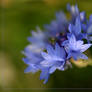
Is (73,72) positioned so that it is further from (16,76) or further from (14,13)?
(14,13)

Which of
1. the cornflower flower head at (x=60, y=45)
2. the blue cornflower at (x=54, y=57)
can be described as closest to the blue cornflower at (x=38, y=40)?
the cornflower flower head at (x=60, y=45)

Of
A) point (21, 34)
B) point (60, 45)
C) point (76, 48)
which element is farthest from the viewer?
point (21, 34)

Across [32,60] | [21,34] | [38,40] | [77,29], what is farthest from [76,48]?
[21,34]

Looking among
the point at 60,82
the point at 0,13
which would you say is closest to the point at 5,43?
the point at 0,13

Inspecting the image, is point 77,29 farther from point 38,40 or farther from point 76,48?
point 38,40

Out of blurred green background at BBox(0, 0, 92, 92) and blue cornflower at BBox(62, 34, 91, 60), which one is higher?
blue cornflower at BBox(62, 34, 91, 60)

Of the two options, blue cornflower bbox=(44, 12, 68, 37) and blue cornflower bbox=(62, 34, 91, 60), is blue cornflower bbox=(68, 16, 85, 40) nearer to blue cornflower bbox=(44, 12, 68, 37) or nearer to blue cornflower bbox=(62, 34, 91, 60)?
blue cornflower bbox=(62, 34, 91, 60)

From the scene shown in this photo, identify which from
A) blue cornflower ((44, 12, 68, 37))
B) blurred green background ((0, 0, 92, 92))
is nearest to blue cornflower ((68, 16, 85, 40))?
blue cornflower ((44, 12, 68, 37))
